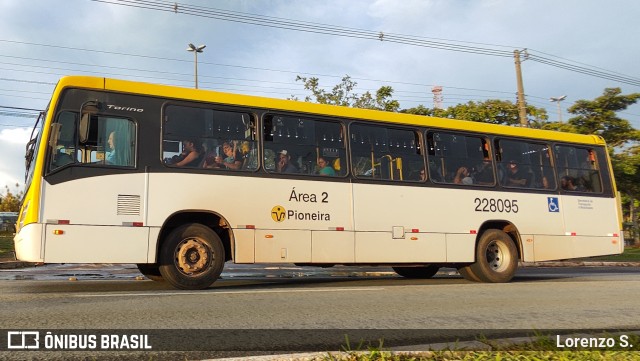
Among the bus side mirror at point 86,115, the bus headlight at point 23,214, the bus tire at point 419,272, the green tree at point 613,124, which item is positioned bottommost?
the bus tire at point 419,272

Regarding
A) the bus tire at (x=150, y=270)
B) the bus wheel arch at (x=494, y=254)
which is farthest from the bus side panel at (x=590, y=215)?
the bus tire at (x=150, y=270)

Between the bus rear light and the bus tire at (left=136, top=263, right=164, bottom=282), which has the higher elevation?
the bus rear light

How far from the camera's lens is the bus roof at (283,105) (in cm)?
770

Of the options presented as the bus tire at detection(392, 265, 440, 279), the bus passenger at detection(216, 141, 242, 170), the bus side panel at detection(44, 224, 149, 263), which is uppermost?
the bus passenger at detection(216, 141, 242, 170)

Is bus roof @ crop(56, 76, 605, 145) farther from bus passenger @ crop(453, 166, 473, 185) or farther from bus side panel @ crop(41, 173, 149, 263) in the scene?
A: bus side panel @ crop(41, 173, 149, 263)

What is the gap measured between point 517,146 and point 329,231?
209 inches

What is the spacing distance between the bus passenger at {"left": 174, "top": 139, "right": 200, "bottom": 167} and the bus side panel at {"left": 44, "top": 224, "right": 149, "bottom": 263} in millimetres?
1193

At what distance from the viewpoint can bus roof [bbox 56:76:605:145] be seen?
7703mm

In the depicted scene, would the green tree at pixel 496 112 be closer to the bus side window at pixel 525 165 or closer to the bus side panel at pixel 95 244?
the bus side window at pixel 525 165

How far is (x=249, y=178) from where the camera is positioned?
8.45 meters

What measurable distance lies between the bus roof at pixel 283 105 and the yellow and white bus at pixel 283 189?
0.08 feet

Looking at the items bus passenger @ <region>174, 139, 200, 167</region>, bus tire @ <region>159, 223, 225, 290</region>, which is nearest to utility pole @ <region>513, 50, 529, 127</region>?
bus passenger @ <region>174, 139, 200, 167</region>

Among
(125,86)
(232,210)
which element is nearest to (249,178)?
(232,210)

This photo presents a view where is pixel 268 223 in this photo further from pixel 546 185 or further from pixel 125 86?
pixel 546 185
